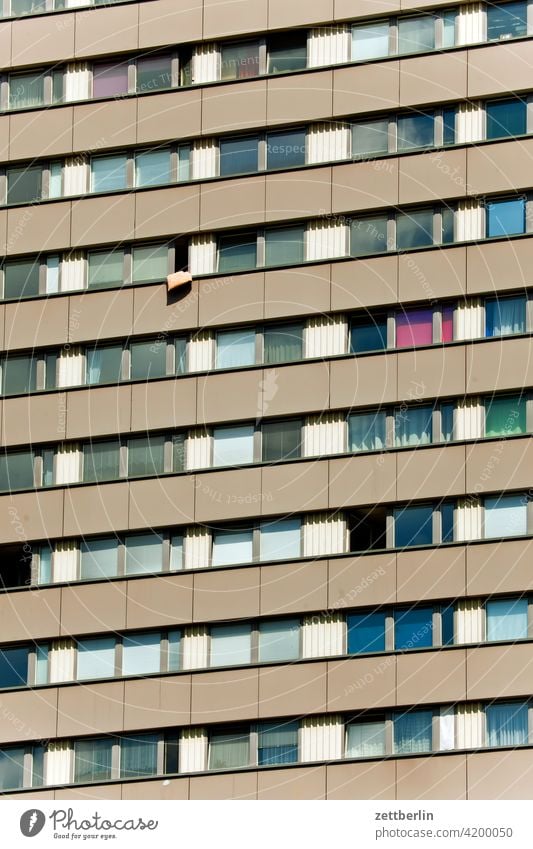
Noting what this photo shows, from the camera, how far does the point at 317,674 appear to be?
3780 inches

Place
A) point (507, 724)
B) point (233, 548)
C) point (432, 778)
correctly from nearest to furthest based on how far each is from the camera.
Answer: point (432, 778)
point (507, 724)
point (233, 548)

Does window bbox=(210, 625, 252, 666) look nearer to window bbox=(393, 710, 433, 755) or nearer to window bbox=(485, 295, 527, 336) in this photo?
window bbox=(393, 710, 433, 755)

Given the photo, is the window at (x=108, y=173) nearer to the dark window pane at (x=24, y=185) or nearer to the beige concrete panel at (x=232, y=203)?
the dark window pane at (x=24, y=185)

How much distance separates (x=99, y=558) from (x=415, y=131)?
16.7 m

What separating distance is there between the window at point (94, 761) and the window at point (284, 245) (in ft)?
52.5

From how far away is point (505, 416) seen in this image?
9694cm

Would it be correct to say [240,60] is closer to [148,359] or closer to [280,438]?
[148,359]

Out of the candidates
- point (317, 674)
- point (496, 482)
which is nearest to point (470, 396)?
point (496, 482)

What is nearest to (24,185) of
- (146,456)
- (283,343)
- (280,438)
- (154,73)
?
(154,73)

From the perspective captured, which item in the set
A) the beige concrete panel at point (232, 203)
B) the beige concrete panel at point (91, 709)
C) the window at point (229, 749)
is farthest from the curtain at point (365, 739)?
the beige concrete panel at point (232, 203)

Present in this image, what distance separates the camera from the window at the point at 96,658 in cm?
9856

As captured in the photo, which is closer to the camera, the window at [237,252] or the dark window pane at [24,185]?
the window at [237,252]

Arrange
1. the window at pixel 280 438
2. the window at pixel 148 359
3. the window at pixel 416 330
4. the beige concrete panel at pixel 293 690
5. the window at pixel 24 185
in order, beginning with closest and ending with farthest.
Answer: the beige concrete panel at pixel 293 690, the window at pixel 416 330, the window at pixel 280 438, the window at pixel 148 359, the window at pixel 24 185

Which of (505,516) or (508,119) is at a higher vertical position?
(508,119)
